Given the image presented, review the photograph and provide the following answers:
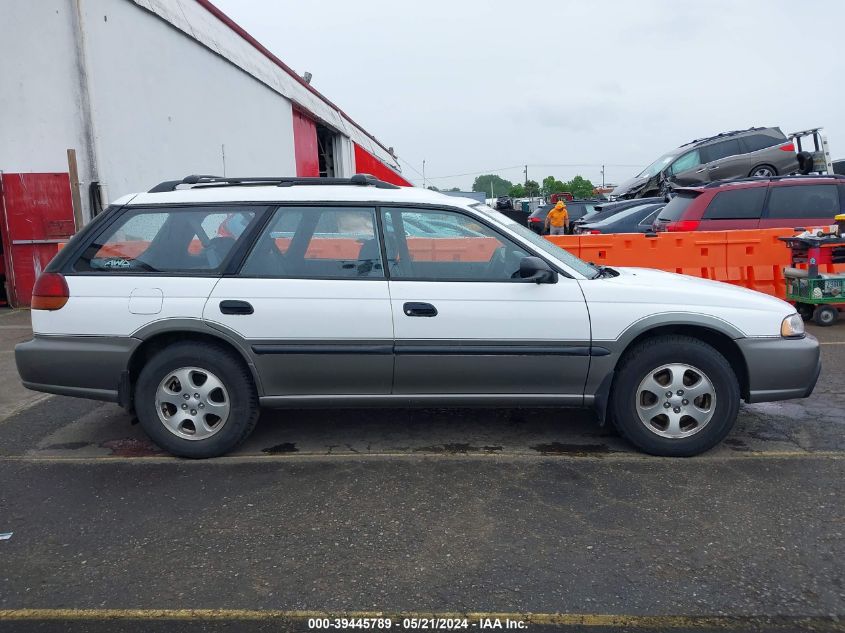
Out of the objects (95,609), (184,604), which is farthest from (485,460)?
(95,609)

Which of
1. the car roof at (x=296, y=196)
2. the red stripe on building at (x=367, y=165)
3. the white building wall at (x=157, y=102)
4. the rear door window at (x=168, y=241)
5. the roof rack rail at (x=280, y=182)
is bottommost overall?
the rear door window at (x=168, y=241)

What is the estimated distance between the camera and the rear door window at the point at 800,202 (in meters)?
9.75

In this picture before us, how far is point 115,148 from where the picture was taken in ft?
37.8

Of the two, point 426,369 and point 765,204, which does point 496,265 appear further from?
point 765,204

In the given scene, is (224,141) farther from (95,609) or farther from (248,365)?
(95,609)

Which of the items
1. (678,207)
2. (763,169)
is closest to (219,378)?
(678,207)

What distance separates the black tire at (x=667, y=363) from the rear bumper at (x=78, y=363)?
2.97 m

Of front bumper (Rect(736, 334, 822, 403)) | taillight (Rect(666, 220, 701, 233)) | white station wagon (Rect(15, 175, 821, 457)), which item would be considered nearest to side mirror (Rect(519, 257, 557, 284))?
white station wagon (Rect(15, 175, 821, 457))

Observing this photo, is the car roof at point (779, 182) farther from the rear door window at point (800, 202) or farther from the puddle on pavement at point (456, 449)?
the puddle on pavement at point (456, 449)

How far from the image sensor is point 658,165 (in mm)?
18766

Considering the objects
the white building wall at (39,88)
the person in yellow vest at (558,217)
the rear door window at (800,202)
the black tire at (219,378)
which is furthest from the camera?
the person in yellow vest at (558,217)

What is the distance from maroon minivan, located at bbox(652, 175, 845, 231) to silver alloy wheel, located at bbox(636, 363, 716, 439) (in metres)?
6.31

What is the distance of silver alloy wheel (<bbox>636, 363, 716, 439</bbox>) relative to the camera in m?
4.19

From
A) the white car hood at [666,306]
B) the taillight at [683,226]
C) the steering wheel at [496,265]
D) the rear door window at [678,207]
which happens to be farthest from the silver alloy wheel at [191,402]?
the rear door window at [678,207]
